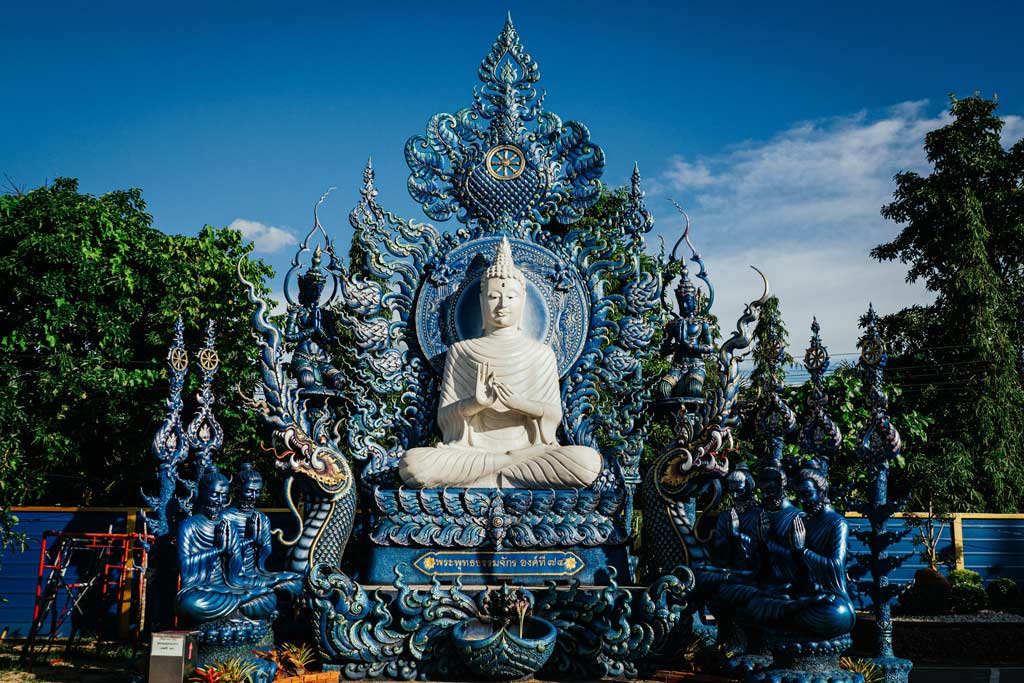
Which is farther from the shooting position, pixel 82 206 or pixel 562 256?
pixel 82 206

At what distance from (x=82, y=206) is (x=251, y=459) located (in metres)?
5.21

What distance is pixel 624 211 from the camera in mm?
12828

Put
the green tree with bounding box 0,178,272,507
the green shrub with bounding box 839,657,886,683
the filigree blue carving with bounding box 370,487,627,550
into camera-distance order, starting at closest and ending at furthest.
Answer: the green shrub with bounding box 839,657,886,683 < the filigree blue carving with bounding box 370,487,627,550 < the green tree with bounding box 0,178,272,507

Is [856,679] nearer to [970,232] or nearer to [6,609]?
[6,609]

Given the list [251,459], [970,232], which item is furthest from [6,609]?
[970,232]

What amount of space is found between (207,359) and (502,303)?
3920 millimetres

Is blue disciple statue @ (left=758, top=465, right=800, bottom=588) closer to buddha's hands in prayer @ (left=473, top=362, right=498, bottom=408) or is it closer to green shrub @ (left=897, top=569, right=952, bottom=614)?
buddha's hands in prayer @ (left=473, top=362, right=498, bottom=408)

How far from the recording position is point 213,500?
933cm

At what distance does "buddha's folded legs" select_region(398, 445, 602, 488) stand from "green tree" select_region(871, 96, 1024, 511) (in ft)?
30.2

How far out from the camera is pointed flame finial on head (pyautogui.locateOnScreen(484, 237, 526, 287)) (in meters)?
12.5

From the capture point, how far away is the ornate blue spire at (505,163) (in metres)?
13.0

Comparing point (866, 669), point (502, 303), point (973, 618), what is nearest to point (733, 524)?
point (866, 669)

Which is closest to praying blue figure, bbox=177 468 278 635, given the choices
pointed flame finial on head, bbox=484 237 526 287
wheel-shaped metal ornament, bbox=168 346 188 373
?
wheel-shaped metal ornament, bbox=168 346 188 373

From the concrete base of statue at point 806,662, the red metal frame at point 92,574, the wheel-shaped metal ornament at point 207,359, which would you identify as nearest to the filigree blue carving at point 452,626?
the concrete base of statue at point 806,662
